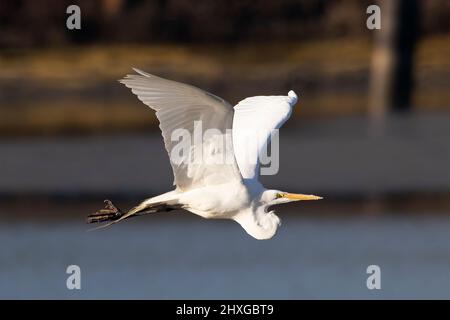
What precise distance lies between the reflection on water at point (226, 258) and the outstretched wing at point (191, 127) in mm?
1964

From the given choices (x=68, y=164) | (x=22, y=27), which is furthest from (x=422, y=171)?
(x=22, y=27)

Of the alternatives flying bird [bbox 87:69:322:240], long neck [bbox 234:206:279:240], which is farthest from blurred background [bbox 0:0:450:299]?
long neck [bbox 234:206:279:240]

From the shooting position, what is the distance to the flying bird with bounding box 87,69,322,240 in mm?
8180

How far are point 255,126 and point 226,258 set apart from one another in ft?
7.49

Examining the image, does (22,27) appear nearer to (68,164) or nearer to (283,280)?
(68,164)

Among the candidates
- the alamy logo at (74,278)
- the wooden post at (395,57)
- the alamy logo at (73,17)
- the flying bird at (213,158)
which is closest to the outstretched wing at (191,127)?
the flying bird at (213,158)

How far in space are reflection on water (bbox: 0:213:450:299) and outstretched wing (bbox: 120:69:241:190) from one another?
196cm

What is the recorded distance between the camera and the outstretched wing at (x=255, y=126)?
360 inches

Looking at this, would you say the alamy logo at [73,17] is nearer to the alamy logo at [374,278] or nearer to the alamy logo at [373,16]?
the alamy logo at [373,16]

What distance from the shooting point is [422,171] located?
49.8 feet

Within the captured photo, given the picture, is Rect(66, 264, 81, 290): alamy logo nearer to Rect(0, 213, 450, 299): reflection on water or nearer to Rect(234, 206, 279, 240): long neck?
Rect(0, 213, 450, 299): reflection on water

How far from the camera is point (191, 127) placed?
8.41 m
